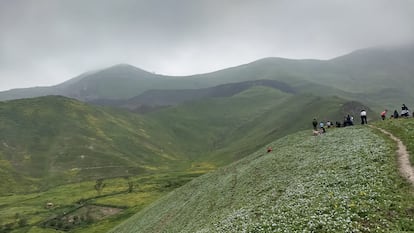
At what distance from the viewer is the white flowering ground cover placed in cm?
2819

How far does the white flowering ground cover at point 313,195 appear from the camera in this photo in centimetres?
2819

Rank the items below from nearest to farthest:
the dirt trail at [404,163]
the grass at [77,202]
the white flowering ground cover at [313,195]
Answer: the white flowering ground cover at [313,195] → the dirt trail at [404,163] → the grass at [77,202]

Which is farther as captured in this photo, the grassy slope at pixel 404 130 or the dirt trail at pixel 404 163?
the grassy slope at pixel 404 130

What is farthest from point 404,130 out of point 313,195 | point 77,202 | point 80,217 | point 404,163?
point 77,202

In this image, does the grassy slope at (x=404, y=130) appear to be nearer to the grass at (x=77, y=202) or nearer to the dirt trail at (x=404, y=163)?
the dirt trail at (x=404, y=163)

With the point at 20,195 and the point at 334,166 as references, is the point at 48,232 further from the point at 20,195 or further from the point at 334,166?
the point at 334,166

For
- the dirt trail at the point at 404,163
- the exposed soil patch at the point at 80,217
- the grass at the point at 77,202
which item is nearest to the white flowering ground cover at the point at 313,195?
the dirt trail at the point at 404,163

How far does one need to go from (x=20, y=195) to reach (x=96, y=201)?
196 ft

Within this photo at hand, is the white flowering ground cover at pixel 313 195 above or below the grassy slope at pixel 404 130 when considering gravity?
below

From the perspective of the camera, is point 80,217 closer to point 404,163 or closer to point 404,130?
point 404,130

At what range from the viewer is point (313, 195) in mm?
36000

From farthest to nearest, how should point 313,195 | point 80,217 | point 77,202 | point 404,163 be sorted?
1. point 77,202
2. point 80,217
3. point 404,163
4. point 313,195

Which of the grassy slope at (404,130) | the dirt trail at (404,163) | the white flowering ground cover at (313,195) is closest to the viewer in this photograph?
the white flowering ground cover at (313,195)

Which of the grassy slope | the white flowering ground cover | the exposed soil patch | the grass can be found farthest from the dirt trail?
the exposed soil patch
